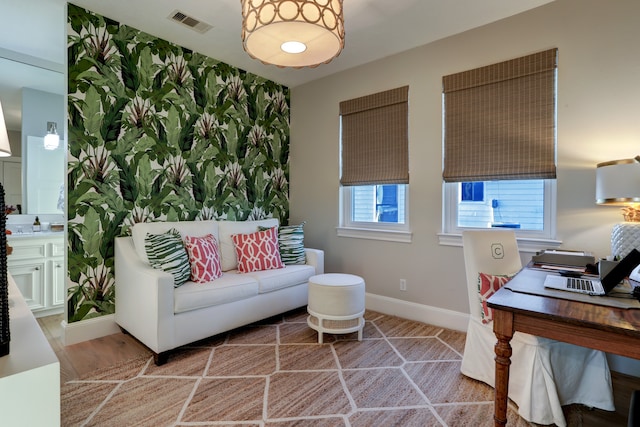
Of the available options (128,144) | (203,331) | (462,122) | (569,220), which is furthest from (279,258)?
(569,220)

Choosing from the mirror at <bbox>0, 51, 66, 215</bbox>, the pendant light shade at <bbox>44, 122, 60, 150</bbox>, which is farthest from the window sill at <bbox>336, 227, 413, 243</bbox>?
the pendant light shade at <bbox>44, 122, 60, 150</bbox>

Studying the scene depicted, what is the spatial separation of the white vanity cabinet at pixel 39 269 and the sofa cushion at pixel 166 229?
118 centimetres

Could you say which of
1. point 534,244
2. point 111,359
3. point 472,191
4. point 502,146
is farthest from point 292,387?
point 502,146

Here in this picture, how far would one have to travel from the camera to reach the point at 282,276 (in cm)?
304

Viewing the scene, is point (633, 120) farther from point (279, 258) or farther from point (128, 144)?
point (128, 144)

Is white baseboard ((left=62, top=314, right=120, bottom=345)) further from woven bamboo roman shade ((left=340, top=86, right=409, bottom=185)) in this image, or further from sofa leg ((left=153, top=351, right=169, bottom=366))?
woven bamboo roman shade ((left=340, top=86, right=409, bottom=185))

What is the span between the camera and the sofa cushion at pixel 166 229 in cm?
271

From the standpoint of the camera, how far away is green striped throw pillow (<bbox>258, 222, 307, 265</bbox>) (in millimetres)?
3381

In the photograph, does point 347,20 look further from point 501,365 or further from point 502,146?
point 501,365

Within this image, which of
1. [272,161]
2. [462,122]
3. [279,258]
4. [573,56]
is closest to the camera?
[573,56]

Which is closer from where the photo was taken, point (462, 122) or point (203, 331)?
point (203, 331)

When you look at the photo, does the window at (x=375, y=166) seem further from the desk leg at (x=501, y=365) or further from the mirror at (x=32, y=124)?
the mirror at (x=32, y=124)

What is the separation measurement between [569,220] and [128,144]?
368 centimetres

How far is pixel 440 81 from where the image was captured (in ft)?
9.76
